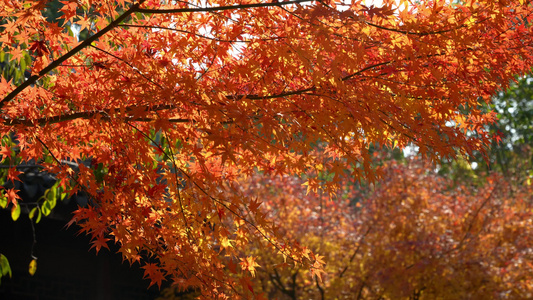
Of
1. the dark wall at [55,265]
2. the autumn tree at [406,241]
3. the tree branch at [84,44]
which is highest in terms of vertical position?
the autumn tree at [406,241]

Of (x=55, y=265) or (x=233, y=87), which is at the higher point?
(x=233, y=87)

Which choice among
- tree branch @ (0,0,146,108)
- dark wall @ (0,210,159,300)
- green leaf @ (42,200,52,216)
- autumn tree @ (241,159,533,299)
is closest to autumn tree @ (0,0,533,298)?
tree branch @ (0,0,146,108)

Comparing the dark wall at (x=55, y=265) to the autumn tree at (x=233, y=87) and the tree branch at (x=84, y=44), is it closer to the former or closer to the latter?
the autumn tree at (x=233, y=87)

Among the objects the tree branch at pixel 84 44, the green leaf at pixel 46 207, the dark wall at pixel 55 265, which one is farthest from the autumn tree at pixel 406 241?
the tree branch at pixel 84 44

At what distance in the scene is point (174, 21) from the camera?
3410 mm

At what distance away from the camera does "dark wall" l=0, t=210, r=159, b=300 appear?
711 centimetres

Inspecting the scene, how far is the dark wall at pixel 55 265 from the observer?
7109mm

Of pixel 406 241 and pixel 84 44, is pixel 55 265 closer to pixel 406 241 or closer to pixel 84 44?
pixel 406 241

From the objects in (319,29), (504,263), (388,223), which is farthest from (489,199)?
(319,29)

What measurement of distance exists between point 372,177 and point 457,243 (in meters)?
4.82

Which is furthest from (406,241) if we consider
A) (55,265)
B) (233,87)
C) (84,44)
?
(84,44)

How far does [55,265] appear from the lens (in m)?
7.61

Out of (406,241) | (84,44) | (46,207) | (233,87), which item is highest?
(406,241)

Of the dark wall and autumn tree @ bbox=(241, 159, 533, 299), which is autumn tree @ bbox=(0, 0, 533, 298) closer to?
autumn tree @ bbox=(241, 159, 533, 299)
